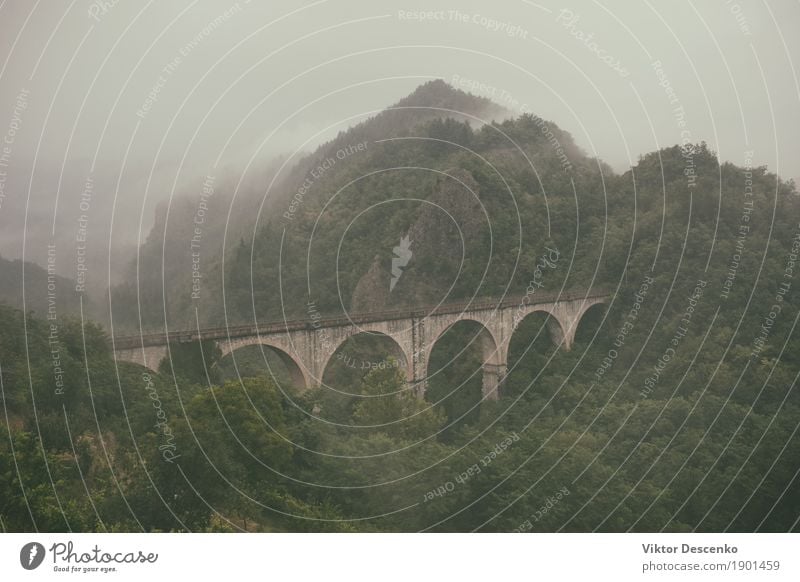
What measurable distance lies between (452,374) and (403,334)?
6.08m

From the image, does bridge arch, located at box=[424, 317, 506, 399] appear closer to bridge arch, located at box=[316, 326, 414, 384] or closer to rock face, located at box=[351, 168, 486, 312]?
bridge arch, located at box=[316, 326, 414, 384]

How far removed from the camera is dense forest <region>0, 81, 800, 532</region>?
13.0 meters

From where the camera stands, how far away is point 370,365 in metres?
25.7

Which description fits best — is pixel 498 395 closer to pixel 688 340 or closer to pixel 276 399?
pixel 688 340

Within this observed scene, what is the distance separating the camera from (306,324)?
20.2 meters

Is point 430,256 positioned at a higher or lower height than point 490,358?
higher

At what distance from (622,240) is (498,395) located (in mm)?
10155

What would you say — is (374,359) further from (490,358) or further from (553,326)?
(553,326)

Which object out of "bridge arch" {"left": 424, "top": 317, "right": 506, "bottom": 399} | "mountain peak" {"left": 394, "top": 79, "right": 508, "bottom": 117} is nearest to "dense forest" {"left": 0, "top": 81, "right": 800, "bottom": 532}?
"bridge arch" {"left": 424, "top": 317, "right": 506, "bottom": 399}

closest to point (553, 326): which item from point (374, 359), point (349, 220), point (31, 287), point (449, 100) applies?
point (374, 359)

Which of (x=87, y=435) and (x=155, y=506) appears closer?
(x=155, y=506)

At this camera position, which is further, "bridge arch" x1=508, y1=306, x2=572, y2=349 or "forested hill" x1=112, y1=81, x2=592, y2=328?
"forested hill" x1=112, y1=81, x2=592, y2=328

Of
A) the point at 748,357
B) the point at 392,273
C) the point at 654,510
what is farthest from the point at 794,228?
the point at 654,510

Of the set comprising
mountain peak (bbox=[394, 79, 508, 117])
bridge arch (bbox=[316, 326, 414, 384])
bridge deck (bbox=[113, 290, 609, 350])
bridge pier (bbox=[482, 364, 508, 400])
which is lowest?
bridge pier (bbox=[482, 364, 508, 400])
